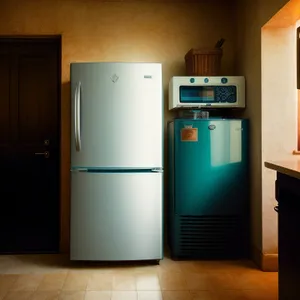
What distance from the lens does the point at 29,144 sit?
377 cm

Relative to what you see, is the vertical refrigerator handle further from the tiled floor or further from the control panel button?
the control panel button

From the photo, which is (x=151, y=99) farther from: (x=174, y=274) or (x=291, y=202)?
(x=291, y=202)

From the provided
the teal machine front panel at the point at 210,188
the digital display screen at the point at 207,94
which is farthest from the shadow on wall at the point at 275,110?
the digital display screen at the point at 207,94

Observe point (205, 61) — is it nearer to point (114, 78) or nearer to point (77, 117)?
point (114, 78)

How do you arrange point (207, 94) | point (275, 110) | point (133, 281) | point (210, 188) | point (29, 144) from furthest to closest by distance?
point (29, 144)
point (207, 94)
point (210, 188)
point (275, 110)
point (133, 281)

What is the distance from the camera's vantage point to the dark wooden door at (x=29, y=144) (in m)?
3.77

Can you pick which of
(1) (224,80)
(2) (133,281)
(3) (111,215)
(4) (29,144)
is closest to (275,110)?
(1) (224,80)

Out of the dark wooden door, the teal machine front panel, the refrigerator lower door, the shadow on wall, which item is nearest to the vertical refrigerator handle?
the refrigerator lower door

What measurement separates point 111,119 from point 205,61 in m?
1.03

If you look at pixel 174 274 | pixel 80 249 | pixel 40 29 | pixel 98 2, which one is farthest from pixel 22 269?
pixel 98 2

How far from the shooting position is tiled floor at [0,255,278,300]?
2.65m

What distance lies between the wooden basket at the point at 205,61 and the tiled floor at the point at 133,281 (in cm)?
167

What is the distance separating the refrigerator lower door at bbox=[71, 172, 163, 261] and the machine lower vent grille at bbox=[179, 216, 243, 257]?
1.36ft

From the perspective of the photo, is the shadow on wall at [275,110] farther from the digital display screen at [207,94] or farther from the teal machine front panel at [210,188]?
the digital display screen at [207,94]
